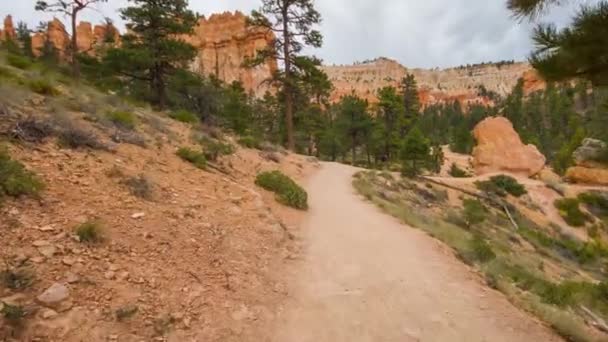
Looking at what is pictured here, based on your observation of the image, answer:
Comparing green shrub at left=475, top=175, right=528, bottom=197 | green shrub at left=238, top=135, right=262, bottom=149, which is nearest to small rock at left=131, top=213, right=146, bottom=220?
green shrub at left=238, top=135, right=262, bottom=149

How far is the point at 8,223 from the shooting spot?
356 cm

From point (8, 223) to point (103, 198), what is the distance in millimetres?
1253

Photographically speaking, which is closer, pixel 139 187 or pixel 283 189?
pixel 139 187

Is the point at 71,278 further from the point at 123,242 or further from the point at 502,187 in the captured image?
the point at 502,187

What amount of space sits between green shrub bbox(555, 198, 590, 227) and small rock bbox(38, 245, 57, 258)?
89.6ft

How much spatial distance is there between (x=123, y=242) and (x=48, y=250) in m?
0.77

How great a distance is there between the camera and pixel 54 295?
311 centimetres

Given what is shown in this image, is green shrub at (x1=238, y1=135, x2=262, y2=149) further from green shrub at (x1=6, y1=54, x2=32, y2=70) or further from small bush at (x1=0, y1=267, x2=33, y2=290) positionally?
small bush at (x1=0, y1=267, x2=33, y2=290)

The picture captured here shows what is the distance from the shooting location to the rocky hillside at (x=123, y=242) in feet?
10.3

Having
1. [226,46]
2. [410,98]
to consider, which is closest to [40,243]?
[410,98]

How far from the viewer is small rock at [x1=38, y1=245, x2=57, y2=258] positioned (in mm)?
3459

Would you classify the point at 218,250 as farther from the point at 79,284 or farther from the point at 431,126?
the point at 431,126

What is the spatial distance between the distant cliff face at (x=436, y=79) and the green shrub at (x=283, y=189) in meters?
112

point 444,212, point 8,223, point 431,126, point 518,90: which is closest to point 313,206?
point 8,223
